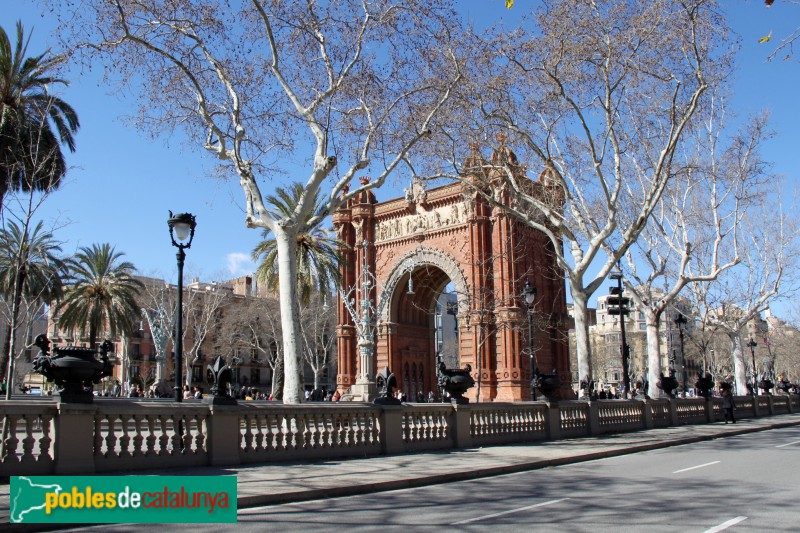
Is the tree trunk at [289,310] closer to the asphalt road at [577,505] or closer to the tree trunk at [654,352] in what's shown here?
the asphalt road at [577,505]

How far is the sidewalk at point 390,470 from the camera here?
9666mm

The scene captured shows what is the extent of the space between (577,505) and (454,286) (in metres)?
Result: 36.4

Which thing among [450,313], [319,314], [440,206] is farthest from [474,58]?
[450,313]

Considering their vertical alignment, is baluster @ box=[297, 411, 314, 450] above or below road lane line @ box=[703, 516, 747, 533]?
above

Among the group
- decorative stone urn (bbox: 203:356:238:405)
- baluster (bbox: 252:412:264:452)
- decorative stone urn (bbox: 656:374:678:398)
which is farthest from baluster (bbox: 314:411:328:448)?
decorative stone urn (bbox: 656:374:678:398)

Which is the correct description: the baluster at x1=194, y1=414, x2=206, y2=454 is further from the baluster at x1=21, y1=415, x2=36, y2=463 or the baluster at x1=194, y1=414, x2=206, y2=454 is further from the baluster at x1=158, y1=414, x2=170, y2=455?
the baluster at x1=21, y1=415, x2=36, y2=463

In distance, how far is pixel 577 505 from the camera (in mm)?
9000

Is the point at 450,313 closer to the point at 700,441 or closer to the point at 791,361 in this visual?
the point at 791,361

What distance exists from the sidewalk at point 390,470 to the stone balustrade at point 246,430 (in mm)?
358

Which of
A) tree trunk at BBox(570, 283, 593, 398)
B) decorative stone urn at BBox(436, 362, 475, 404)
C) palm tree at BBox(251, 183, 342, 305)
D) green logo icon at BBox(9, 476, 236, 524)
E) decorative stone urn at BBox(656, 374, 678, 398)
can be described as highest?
palm tree at BBox(251, 183, 342, 305)

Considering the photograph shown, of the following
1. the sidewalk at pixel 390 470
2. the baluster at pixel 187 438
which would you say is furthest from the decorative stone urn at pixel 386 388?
the baluster at pixel 187 438

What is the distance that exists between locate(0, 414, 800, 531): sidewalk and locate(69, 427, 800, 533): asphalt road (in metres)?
0.29

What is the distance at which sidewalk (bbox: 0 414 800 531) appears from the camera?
9.67 m

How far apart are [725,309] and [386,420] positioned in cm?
3122
